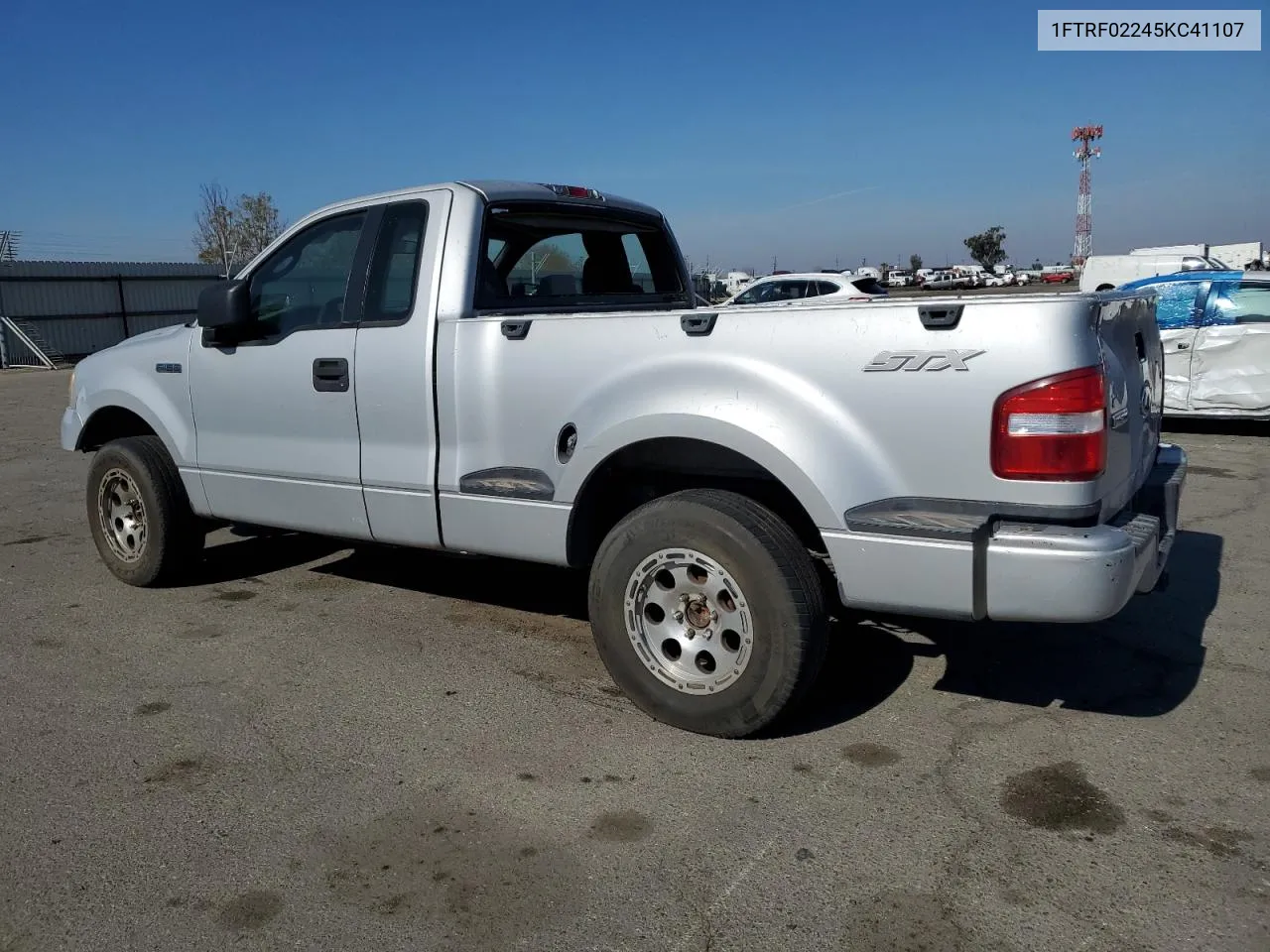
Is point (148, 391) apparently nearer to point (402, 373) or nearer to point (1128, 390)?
point (402, 373)

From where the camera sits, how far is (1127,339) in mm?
3740

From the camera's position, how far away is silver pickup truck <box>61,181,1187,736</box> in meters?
3.18

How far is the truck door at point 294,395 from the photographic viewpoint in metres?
4.75

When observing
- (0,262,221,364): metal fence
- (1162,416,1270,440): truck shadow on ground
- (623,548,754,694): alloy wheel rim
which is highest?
(0,262,221,364): metal fence

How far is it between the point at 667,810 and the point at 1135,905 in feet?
4.35

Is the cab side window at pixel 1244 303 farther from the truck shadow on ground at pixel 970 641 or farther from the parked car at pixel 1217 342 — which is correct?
the truck shadow on ground at pixel 970 641

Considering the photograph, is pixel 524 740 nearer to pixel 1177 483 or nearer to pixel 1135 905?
pixel 1135 905

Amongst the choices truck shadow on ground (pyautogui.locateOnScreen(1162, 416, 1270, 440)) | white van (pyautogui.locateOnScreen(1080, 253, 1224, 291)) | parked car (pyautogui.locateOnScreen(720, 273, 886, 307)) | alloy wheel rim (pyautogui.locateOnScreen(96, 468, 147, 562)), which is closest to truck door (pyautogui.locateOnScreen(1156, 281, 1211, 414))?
truck shadow on ground (pyautogui.locateOnScreen(1162, 416, 1270, 440))

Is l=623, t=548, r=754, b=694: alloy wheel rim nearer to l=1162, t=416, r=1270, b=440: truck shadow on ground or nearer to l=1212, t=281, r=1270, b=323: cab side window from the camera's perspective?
l=1162, t=416, r=1270, b=440: truck shadow on ground

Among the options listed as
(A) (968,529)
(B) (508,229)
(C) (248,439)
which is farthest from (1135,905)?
(C) (248,439)

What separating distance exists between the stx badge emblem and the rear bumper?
A: 0.46 meters

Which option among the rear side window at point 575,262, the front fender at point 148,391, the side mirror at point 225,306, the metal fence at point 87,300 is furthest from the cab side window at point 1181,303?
the metal fence at point 87,300

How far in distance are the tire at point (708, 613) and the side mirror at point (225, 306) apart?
2299 mm

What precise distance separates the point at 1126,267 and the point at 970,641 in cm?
2185
